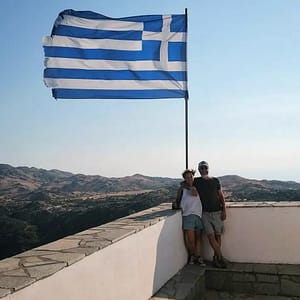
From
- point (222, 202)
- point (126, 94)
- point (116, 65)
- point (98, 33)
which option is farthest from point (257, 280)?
point (98, 33)

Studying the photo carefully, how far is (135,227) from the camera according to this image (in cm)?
383

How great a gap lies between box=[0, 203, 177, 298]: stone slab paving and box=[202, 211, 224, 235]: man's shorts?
1.01 metres

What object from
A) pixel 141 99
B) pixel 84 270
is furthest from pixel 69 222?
pixel 84 270

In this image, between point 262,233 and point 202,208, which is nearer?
point 202,208

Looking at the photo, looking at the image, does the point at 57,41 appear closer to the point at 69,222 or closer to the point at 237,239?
the point at 237,239

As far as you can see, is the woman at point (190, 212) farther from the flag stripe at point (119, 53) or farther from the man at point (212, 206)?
the flag stripe at point (119, 53)

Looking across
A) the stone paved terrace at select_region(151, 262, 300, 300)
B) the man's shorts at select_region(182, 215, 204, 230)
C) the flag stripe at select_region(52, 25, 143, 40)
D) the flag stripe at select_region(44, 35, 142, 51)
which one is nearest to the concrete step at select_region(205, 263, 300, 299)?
the stone paved terrace at select_region(151, 262, 300, 300)

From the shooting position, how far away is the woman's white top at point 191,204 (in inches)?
196

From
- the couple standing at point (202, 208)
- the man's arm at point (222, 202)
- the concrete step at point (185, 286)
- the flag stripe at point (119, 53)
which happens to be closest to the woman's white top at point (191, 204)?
the couple standing at point (202, 208)

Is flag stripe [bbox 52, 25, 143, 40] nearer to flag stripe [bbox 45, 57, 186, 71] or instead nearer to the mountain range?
flag stripe [bbox 45, 57, 186, 71]

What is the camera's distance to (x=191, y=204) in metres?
4.98

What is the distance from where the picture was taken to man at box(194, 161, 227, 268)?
16.3 feet

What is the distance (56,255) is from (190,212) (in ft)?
8.24

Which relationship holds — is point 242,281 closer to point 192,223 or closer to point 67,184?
point 192,223
